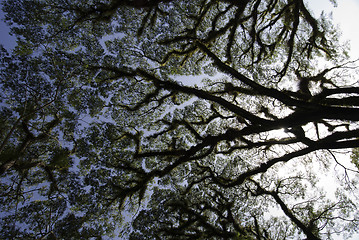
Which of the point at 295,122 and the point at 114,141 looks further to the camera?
the point at 114,141

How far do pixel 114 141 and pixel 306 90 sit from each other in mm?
8563

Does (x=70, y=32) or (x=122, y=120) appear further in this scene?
(x=122, y=120)

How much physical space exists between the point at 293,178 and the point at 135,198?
807 centimetres

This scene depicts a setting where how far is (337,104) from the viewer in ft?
16.6

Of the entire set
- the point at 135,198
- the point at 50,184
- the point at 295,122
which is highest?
the point at 295,122

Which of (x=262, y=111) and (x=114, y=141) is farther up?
(x=262, y=111)

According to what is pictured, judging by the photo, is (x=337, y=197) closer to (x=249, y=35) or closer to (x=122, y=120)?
(x=249, y=35)

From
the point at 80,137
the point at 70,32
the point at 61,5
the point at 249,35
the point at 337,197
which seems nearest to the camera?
the point at 61,5

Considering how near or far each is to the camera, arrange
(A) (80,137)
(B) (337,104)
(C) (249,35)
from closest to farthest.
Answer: (B) (337,104) < (A) (80,137) < (C) (249,35)

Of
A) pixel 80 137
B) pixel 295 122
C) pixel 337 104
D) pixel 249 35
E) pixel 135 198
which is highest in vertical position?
pixel 249 35

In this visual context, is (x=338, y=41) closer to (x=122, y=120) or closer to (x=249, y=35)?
(x=249, y=35)

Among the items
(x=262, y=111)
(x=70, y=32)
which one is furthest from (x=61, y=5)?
(x=262, y=111)

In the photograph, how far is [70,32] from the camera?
751 cm


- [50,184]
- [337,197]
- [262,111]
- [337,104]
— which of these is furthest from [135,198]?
[337,197]
